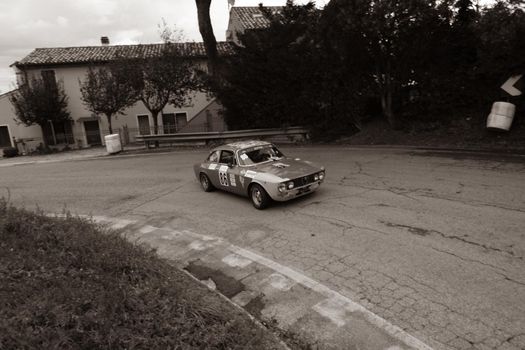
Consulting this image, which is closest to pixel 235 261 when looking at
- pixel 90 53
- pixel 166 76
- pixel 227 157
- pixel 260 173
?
pixel 260 173

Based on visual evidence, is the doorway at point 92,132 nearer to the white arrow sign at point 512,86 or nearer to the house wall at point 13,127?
the house wall at point 13,127

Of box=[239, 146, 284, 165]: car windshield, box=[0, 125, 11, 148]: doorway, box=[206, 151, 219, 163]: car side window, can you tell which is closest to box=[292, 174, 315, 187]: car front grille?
box=[239, 146, 284, 165]: car windshield

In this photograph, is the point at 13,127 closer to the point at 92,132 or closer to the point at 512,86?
the point at 92,132

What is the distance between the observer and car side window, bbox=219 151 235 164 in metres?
9.51

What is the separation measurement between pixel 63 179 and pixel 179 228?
8.68m

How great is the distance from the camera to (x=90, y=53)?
30.2 meters

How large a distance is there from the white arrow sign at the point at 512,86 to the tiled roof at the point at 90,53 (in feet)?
63.9

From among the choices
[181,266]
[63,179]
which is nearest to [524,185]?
[181,266]

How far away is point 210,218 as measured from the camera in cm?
845

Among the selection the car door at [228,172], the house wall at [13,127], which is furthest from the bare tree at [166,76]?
the car door at [228,172]

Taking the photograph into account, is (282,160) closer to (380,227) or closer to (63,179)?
(380,227)

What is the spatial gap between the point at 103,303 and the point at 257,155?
5788 millimetres

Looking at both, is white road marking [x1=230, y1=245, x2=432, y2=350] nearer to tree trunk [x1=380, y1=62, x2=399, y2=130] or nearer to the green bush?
tree trunk [x1=380, y1=62, x2=399, y2=130]

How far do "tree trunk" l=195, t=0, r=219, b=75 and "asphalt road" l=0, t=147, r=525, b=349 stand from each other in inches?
410
